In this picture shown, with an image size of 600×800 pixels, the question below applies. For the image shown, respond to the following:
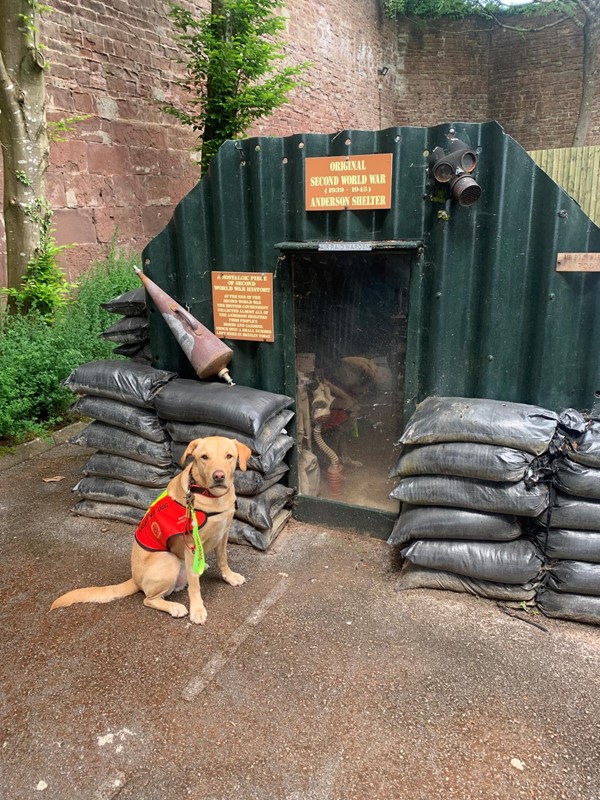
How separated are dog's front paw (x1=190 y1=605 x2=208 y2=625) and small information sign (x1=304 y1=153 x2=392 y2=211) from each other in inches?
100

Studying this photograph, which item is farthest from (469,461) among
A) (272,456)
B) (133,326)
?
(133,326)

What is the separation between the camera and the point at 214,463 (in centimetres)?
313

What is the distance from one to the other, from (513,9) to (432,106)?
11.6 feet

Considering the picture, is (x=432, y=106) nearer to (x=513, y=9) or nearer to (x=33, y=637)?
(x=513, y=9)

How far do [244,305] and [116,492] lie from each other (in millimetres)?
1718

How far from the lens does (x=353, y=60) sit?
675 inches

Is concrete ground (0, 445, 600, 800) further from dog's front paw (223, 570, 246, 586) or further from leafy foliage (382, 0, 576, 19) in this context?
leafy foliage (382, 0, 576, 19)

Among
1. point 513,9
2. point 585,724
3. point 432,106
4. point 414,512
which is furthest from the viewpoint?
point 432,106

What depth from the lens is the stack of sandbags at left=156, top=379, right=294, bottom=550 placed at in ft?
12.6

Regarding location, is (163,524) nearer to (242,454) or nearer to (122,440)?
(242,454)

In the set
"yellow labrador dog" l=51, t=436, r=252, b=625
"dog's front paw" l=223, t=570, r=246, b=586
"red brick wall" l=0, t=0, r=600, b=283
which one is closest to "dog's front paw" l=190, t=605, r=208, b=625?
"yellow labrador dog" l=51, t=436, r=252, b=625

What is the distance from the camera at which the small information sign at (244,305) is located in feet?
13.4

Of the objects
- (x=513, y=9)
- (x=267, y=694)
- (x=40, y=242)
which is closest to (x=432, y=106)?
(x=513, y=9)

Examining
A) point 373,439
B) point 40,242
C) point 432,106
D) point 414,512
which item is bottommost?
point 414,512
